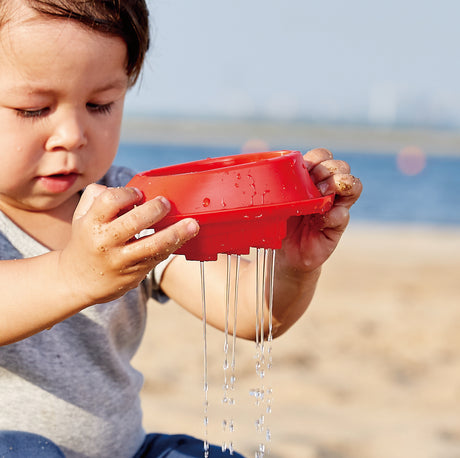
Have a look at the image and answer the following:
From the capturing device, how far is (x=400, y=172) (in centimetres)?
2228

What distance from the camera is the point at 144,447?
191 centimetres

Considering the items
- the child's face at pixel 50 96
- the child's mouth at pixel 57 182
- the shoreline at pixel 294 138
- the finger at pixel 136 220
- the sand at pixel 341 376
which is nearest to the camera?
the finger at pixel 136 220

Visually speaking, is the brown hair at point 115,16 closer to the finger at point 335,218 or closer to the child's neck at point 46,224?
the child's neck at point 46,224

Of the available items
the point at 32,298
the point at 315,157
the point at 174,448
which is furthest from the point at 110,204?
the point at 174,448

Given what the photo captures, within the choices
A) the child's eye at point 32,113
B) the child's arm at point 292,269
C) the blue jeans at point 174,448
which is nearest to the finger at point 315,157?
the child's arm at point 292,269

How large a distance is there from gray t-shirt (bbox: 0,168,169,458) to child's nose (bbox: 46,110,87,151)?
332 millimetres

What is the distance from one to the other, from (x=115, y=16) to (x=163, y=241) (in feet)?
2.18

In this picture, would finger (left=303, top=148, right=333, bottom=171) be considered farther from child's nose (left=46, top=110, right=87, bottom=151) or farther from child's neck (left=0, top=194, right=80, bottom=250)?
child's neck (left=0, top=194, right=80, bottom=250)

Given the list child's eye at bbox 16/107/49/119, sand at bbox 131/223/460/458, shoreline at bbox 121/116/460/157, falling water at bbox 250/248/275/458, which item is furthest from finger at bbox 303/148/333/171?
shoreline at bbox 121/116/460/157

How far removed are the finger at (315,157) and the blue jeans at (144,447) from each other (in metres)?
0.77

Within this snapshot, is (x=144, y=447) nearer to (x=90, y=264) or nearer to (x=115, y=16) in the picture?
(x=90, y=264)

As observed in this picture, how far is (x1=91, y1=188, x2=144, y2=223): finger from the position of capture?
117 cm

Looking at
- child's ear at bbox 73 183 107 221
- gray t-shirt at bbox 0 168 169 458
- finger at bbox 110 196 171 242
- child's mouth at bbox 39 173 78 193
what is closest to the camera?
finger at bbox 110 196 171 242

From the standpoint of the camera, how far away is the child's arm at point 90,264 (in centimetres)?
117
